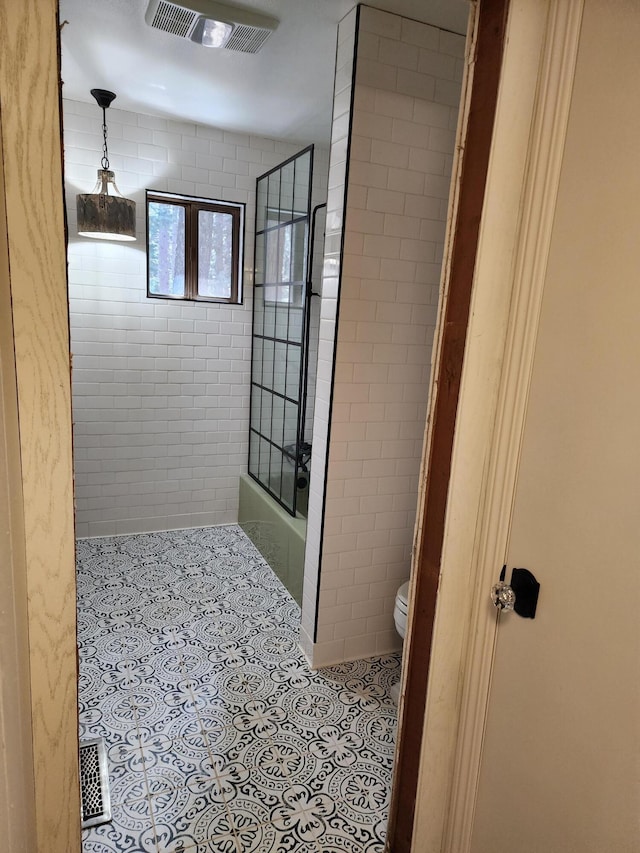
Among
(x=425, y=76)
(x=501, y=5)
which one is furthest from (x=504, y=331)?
(x=425, y=76)

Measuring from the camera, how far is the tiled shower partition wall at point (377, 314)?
1984mm

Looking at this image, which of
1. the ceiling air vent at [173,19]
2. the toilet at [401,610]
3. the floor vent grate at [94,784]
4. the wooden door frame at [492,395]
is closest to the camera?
the wooden door frame at [492,395]

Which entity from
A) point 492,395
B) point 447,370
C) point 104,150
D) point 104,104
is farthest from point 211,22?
point 492,395

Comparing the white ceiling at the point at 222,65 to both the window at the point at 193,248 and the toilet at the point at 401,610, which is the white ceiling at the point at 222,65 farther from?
the toilet at the point at 401,610

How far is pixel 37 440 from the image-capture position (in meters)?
0.90

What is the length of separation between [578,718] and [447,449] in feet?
1.81

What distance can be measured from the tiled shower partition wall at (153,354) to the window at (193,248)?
2.6 inches

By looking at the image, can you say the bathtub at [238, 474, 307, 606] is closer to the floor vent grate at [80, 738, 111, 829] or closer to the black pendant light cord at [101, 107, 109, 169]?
the floor vent grate at [80, 738, 111, 829]

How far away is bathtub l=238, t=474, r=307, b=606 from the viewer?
2857mm

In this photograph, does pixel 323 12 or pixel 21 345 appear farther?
pixel 323 12

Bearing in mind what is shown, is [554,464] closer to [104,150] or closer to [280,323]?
[280,323]

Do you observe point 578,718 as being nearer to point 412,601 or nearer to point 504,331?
point 412,601

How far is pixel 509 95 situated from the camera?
1012 mm

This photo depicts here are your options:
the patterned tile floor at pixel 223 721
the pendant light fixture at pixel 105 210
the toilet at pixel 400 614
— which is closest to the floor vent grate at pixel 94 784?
the patterned tile floor at pixel 223 721
